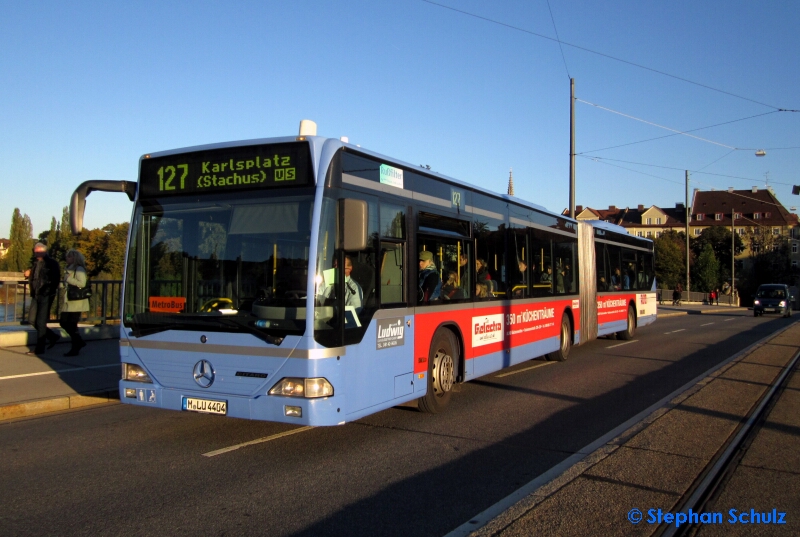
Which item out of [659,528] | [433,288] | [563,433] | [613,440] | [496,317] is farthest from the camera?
[496,317]

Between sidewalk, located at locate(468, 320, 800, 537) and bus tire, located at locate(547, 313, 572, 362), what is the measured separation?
4783 mm

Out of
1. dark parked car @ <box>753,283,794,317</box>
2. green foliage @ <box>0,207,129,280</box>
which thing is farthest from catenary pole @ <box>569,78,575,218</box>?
green foliage @ <box>0,207,129,280</box>

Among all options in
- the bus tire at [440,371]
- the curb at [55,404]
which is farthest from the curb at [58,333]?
the bus tire at [440,371]

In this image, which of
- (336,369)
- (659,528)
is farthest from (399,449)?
(659,528)

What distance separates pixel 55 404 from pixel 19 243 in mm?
61157

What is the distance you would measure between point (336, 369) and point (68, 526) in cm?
250

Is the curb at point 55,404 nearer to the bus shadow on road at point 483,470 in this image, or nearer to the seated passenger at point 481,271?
the bus shadow on road at point 483,470

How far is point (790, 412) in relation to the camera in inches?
344

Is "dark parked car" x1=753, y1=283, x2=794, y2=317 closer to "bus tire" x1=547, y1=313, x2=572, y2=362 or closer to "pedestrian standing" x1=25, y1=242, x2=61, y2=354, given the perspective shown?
"bus tire" x1=547, y1=313, x2=572, y2=362

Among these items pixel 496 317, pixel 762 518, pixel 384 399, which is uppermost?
pixel 496 317

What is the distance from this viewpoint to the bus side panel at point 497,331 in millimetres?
8180

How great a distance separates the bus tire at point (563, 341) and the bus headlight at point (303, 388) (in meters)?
8.54

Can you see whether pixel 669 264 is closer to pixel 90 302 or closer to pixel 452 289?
pixel 90 302

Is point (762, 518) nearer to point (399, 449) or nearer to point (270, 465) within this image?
point (399, 449)
